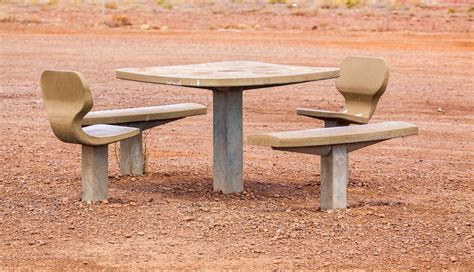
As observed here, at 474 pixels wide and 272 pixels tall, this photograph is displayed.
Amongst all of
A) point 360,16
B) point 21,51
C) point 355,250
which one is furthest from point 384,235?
point 360,16

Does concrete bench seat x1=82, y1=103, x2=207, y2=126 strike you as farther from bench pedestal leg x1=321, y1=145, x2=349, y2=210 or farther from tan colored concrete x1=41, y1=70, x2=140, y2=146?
bench pedestal leg x1=321, y1=145, x2=349, y2=210

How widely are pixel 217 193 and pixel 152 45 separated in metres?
19.5

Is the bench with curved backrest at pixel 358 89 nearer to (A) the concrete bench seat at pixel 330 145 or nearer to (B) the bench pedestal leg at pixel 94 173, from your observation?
(A) the concrete bench seat at pixel 330 145

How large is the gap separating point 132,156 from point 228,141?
4.05 feet

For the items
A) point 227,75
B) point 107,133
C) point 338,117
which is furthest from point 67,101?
point 338,117

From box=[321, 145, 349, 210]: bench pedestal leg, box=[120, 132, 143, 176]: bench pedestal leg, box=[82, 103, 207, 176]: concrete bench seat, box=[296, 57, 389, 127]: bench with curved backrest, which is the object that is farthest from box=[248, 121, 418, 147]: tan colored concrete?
box=[120, 132, 143, 176]: bench pedestal leg

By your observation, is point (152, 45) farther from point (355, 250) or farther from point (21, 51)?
point (355, 250)

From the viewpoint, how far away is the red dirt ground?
25.7ft

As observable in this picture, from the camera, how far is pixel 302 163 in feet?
38.7

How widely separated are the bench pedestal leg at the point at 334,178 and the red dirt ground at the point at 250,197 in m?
0.15

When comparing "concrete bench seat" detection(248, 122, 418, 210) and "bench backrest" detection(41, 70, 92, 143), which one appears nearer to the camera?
"concrete bench seat" detection(248, 122, 418, 210)

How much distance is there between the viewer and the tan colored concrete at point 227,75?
9.02 meters

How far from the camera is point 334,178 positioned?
909 centimetres

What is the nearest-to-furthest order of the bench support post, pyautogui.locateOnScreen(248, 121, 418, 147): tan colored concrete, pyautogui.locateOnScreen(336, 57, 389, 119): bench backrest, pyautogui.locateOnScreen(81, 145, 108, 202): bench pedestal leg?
1. pyautogui.locateOnScreen(248, 121, 418, 147): tan colored concrete
2. pyautogui.locateOnScreen(81, 145, 108, 202): bench pedestal leg
3. pyautogui.locateOnScreen(336, 57, 389, 119): bench backrest
4. the bench support post
